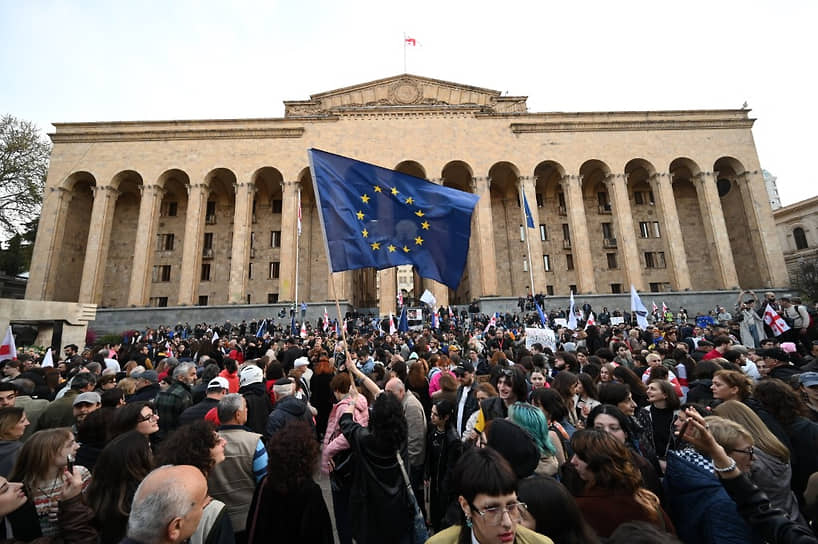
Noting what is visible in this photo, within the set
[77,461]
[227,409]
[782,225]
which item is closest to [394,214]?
[227,409]

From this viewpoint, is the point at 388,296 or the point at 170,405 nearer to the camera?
the point at 170,405

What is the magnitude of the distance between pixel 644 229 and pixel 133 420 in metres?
37.3

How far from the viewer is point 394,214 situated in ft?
20.5

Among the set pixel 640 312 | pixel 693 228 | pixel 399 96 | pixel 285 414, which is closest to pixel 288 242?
pixel 399 96

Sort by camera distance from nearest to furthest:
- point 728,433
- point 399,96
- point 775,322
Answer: point 728,433 → point 775,322 → point 399,96

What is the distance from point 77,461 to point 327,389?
3246 millimetres

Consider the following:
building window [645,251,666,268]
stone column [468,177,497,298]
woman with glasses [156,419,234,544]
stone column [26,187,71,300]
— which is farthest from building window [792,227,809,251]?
stone column [26,187,71,300]

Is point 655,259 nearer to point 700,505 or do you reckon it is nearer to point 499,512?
point 700,505

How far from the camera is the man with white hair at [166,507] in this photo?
1.66 meters

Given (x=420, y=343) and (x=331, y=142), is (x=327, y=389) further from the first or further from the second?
(x=331, y=142)

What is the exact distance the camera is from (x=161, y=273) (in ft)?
101

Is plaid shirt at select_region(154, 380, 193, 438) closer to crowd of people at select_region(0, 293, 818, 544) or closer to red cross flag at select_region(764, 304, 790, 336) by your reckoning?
crowd of people at select_region(0, 293, 818, 544)

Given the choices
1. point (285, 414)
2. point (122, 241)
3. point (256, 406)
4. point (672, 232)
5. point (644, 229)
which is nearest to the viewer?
point (285, 414)

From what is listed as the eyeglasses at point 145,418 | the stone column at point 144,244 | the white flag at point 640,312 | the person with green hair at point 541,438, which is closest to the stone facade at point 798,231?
the white flag at point 640,312
